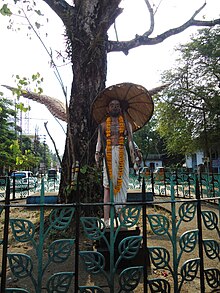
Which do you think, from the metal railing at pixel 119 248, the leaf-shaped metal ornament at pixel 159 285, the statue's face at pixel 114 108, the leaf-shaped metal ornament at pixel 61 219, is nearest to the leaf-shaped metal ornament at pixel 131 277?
the metal railing at pixel 119 248

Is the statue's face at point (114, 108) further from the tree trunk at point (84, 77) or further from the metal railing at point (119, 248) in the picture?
the metal railing at point (119, 248)

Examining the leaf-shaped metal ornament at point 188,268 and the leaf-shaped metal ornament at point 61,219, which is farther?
the leaf-shaped metal ornament at point 188,268

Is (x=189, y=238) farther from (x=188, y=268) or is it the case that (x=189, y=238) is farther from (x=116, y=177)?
(x=116, y=177)

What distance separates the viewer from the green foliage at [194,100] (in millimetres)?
18172

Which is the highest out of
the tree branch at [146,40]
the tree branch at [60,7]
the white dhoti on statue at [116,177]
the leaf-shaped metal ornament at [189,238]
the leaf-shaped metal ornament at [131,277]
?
the tree branch at [60,7]

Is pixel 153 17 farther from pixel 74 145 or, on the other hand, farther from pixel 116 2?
pixel 74 145

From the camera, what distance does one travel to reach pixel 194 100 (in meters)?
19.8

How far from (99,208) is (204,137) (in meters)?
17.8

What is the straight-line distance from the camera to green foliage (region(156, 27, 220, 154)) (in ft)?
59.6

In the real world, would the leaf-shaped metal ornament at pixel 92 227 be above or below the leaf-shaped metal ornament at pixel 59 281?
above

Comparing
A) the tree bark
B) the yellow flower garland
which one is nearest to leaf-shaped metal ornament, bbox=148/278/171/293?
the yellow flower garland

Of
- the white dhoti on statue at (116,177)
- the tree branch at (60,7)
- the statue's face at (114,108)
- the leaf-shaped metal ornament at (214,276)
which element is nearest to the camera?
the leaf-shaped metal ornament at (214,276)

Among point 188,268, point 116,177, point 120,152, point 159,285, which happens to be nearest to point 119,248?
point 159,285

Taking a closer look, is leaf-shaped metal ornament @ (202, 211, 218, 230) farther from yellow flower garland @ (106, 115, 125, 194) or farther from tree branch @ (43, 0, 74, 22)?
tree branch @ (43, 0, 74, 22)
